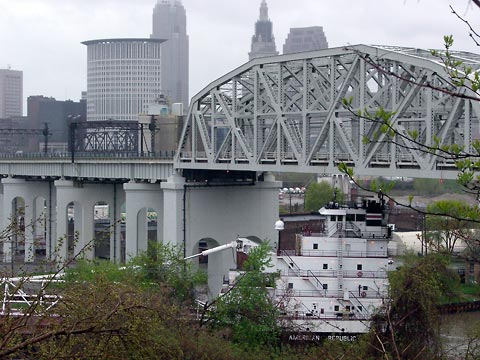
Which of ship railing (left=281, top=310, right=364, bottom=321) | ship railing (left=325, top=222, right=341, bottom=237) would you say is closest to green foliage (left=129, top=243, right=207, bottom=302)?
ship railing (left=281, top=310, right=364, bottom=321)

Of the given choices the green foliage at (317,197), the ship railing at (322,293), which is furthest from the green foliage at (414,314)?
the green foliage at (317,197)

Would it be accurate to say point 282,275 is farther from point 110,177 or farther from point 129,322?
point 129,322

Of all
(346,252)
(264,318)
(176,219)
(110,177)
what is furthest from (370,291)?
(110,177)

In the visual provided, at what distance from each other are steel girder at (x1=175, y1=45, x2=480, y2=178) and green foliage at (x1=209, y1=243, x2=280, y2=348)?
602 cm

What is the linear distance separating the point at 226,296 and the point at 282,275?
4632 millimetres

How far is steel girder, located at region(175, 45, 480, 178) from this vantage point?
33906 millimetres

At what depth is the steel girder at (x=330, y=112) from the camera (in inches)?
1335

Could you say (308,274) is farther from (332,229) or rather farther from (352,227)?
(352,227)

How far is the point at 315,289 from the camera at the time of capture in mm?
37562

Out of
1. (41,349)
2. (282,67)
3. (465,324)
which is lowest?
(465,324)

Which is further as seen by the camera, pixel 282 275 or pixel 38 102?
pixel 38 102

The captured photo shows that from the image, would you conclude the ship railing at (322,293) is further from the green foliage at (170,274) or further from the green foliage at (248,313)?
the green foliage at (170,274)

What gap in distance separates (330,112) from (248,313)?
1058cm

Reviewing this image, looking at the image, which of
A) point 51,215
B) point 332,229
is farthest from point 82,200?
point 332,229
